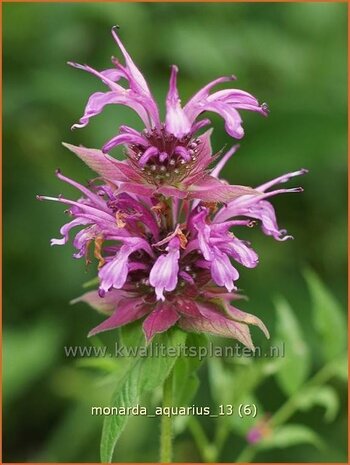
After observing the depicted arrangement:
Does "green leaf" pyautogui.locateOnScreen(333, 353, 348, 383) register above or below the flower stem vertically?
above

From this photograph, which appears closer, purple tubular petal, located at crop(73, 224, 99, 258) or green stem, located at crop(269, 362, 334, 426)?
purple tubular petal, located at crop(73, 224, 99, 258)

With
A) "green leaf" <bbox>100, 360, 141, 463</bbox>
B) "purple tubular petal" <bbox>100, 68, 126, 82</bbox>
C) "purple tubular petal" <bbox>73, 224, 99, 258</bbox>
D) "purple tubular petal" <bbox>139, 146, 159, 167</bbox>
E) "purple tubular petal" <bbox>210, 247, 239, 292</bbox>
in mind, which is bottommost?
"green leaf" <bbox>100, 360, 141, 463</bbox>

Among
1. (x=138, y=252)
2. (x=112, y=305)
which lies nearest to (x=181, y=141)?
(x=138, y=252)

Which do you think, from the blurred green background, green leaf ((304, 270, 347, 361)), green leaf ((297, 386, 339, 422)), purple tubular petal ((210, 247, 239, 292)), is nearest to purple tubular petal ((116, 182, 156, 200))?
purple tubular petal ((210, 247, 239, 292))

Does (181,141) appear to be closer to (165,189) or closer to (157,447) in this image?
(165,189)

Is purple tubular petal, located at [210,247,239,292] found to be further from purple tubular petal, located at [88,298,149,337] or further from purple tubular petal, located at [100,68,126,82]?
purple tubular petal, located at [100,68,126,82]

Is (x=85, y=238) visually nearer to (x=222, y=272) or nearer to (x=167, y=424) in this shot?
(x=222, y=272)
